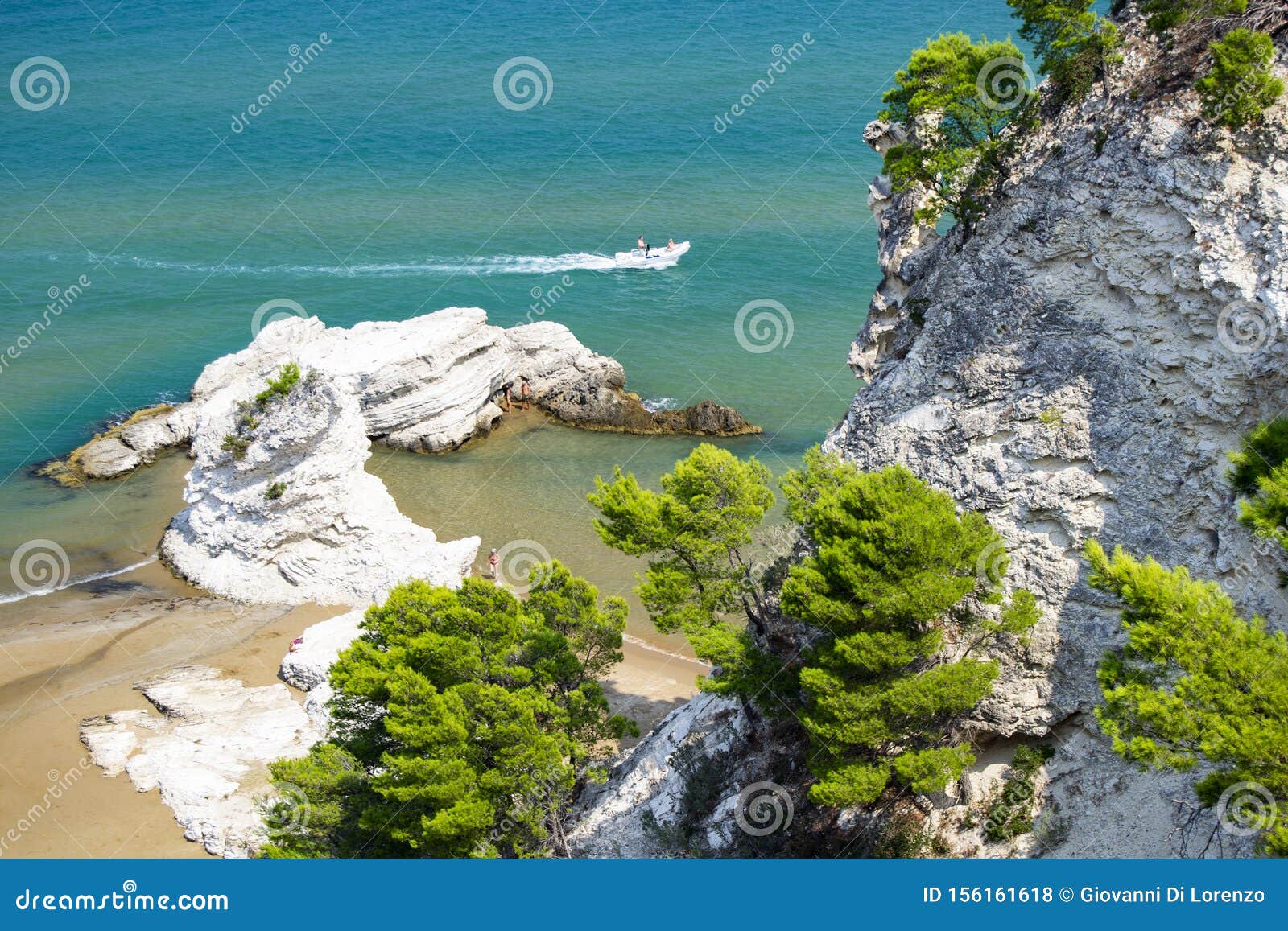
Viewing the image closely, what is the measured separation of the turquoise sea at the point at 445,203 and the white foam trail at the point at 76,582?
18.9 inches

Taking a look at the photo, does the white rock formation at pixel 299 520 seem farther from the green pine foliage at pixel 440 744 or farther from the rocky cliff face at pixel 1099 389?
the rocky cliff face at pixel 1099 389

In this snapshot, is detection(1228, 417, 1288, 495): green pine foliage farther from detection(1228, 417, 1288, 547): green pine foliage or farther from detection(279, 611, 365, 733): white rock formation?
detection(279, 611, 365, 733): white rock formation

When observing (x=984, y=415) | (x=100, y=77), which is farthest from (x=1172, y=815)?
(x=100, y=77)

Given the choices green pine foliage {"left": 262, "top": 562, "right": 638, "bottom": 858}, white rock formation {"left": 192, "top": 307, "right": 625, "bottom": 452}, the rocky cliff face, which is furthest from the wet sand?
white rock formation {"left": 192, "top": 307, "right": 625, "bottom": 452}

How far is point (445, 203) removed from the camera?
70.2 m

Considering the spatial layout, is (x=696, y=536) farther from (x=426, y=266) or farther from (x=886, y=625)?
(x=426, y=266)

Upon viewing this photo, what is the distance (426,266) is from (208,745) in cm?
3765

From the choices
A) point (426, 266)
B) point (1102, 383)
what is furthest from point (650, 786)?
point (426, 266)

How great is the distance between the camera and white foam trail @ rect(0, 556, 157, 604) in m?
36.4

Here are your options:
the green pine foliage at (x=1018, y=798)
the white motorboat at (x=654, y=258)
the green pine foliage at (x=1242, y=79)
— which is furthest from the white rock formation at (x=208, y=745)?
the white motorboat at (x=654, y=258)

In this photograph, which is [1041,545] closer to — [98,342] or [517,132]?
[98,342]

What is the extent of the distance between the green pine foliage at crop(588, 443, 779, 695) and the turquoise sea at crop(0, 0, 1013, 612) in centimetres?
1293

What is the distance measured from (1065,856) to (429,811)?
11.6 m

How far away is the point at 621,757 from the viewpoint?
2814cm
